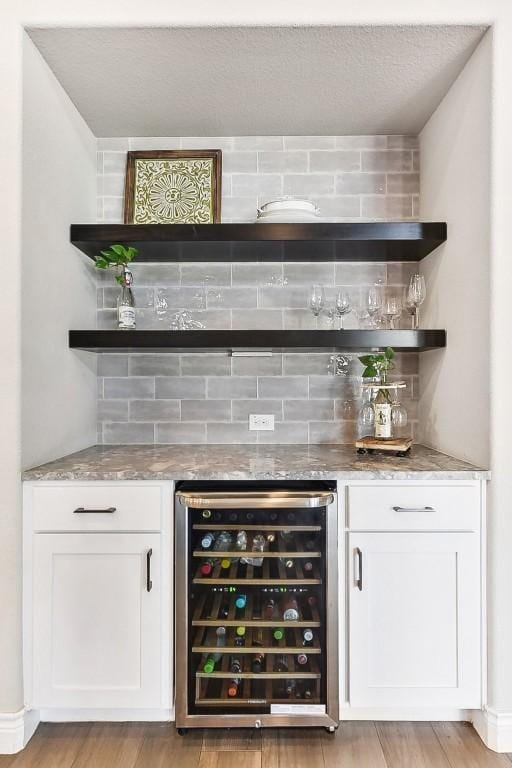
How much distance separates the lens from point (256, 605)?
1784 mm

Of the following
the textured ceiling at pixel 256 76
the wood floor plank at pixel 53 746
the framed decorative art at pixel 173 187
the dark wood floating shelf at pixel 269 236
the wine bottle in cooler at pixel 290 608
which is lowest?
the wood floor plank at pixel 53 746

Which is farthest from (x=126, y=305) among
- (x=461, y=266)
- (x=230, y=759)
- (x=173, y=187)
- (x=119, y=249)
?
(x=230, y=759)

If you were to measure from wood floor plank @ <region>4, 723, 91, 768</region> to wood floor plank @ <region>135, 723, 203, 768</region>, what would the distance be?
0.74ft

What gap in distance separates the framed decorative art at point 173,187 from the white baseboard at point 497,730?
7.41 ft

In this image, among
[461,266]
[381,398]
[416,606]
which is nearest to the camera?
[416,606]

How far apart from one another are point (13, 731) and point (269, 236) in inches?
78.9

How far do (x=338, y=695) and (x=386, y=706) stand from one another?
0.17 metres

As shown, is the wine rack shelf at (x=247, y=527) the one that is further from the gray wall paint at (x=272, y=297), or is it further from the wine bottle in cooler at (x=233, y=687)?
the gray wall paint at (x=272, y=297)

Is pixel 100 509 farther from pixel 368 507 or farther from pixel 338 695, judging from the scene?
pixel 338 695

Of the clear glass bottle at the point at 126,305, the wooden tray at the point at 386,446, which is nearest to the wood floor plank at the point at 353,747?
the wooden tray at the point at 386,446

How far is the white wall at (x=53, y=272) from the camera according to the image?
5.84 feet

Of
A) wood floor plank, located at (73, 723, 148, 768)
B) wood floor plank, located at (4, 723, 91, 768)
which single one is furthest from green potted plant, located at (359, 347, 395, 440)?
wood floor plank, located at (4, 723, 91, 768)

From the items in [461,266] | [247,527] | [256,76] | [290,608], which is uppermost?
[256,76]

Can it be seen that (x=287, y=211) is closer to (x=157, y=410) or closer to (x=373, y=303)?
(x=373, y=303)
